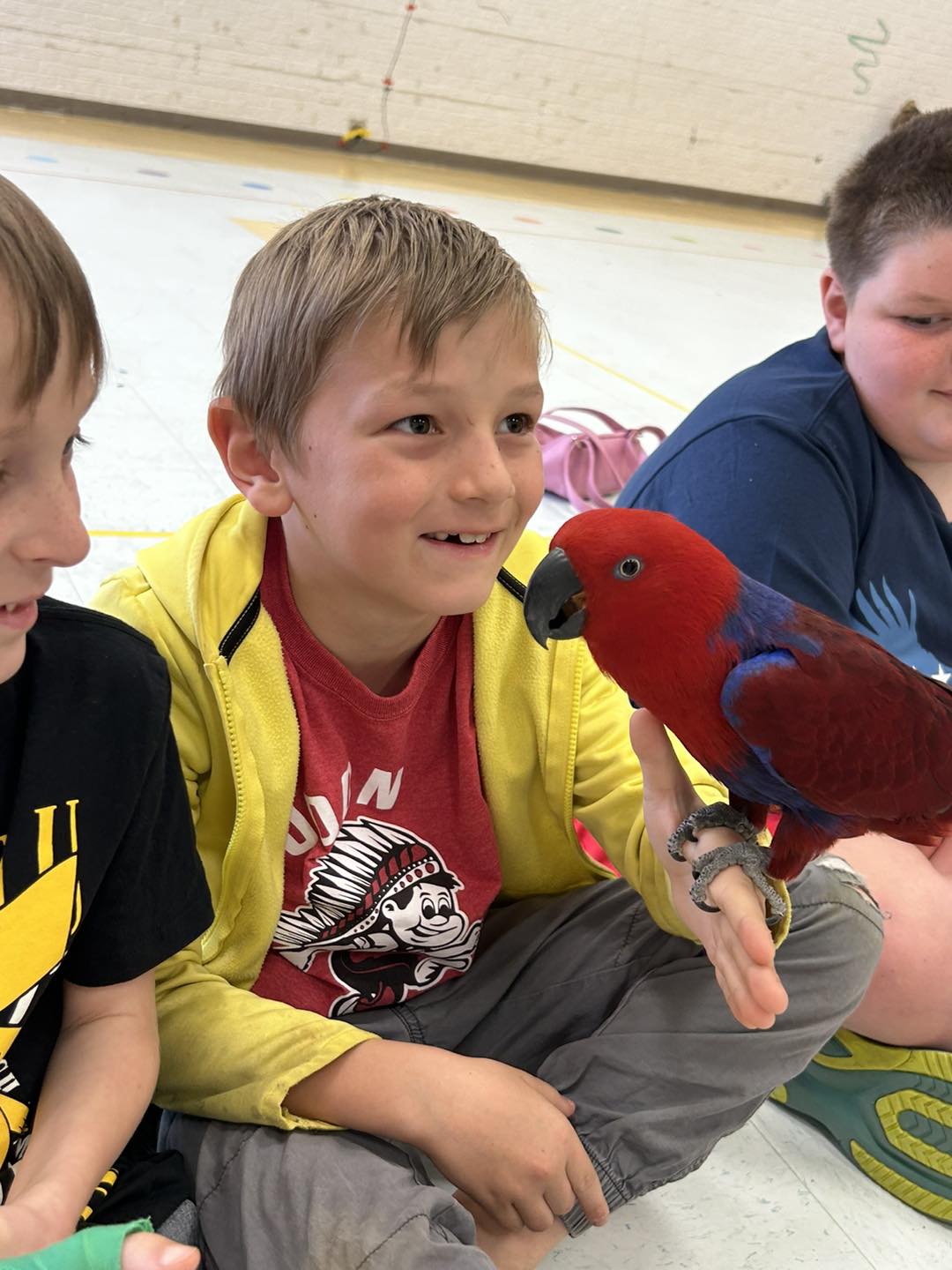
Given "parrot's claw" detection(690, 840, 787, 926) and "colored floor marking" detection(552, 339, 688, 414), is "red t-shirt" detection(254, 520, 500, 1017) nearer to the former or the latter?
"parrot's claw" detection(690, 840, 787, 926)

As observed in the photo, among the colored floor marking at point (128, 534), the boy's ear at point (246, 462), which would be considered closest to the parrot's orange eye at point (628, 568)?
the boy's ear at point (246, 462)

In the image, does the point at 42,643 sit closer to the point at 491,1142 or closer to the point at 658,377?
the point at 491,1142

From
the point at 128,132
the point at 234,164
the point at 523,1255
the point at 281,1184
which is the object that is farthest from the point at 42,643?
the point at 128,132

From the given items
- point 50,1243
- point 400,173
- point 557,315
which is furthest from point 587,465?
point 400,173

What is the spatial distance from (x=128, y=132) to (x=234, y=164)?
53 centimetres

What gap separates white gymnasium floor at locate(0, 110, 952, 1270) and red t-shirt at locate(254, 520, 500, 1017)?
9.6 inches

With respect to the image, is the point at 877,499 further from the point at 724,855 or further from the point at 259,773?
the point at 259,773

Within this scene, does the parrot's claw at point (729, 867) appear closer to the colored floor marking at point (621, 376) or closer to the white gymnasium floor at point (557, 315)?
the white gymnasium floor at point (557, 315)

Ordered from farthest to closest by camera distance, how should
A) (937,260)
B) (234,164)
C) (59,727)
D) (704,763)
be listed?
(234,164) < (937,260) < (704,763) < (59,727)

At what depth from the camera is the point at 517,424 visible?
0.81 m

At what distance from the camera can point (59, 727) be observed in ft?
2.14

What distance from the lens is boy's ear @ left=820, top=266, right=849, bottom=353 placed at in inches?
47.4

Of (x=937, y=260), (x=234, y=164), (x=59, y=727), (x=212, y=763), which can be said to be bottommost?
(x=234, y=164)

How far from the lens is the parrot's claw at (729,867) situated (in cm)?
75
